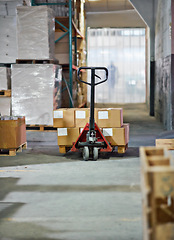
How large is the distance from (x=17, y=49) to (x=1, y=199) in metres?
5.30

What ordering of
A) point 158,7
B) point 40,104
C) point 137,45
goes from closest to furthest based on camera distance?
1. point 40,104
2. point 158,7
3. point 137,45

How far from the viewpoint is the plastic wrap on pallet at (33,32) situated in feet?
28.9

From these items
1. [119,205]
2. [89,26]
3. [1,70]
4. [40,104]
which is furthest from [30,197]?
[89,26]

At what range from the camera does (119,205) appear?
416 cm

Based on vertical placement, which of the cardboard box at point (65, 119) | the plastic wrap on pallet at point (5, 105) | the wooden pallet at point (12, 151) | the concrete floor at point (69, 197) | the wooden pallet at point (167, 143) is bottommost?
the concrete floor at point (69, 197)

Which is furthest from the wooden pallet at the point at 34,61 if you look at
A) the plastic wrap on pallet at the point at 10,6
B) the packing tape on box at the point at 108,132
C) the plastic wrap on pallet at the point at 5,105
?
the packing tape on box at the point at 108,132

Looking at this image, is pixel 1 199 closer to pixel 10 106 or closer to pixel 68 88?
pixel 10 106

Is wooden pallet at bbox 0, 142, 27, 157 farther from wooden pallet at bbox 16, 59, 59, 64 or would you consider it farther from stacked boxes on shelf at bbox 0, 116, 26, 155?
wooden pallet at bbox 16, 59, 59, 64

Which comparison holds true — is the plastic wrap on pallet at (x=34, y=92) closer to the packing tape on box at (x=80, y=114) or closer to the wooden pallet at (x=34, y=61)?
the wooden pallet at (x=34, y=61)

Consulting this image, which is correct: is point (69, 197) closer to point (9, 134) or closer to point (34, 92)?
point (9, 134)

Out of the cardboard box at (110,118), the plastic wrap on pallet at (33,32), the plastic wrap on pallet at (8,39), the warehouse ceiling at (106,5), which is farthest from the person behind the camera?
the warehouse ceiling at (106,5)

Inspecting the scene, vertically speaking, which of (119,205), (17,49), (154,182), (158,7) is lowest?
(119,205)

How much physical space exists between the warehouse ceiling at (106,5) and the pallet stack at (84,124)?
40.4 ft

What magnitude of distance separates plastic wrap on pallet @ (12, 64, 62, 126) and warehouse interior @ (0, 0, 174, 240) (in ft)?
0.07
